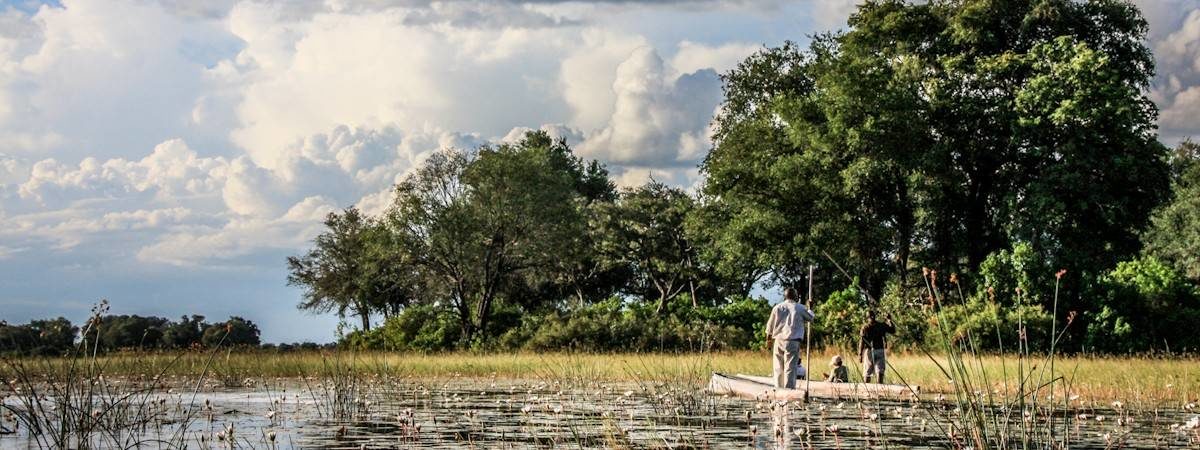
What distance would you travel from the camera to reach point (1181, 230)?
181ft

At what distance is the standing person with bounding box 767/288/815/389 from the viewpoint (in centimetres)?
2011

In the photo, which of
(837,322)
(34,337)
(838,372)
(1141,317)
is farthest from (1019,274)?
(34,337)

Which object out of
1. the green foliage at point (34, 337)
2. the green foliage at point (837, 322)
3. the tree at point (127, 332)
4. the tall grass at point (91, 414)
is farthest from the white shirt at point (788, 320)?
the tree at point (127, 332)

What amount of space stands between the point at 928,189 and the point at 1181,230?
74.1ft

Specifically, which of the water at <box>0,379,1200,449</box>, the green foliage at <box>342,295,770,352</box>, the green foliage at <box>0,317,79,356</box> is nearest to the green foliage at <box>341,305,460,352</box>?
the green foliage at <box>342,295,770,352</box>

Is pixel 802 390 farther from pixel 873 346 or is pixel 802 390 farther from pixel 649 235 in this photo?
pixel 649 235

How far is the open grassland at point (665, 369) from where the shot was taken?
20.8 metres

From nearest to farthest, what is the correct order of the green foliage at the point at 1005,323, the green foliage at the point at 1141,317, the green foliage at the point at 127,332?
the green foliage at the point at 1005,323 < the green foliage at the point at 1141,317 < the green foliage at the point at 127,332

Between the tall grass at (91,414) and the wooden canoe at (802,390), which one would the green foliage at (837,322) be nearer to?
the wooden canoe at (802,390)

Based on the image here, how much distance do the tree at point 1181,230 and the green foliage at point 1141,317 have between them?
1467 centimetres

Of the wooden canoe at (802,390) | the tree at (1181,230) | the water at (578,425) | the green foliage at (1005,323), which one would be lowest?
the water at (578,425)

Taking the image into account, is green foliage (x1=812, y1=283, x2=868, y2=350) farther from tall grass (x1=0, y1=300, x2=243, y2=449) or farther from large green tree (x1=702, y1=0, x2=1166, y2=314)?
tall grass (x1=0, y1=300, x2=243, y2=449)

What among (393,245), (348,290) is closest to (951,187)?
(393,245)

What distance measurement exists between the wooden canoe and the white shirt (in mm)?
920
